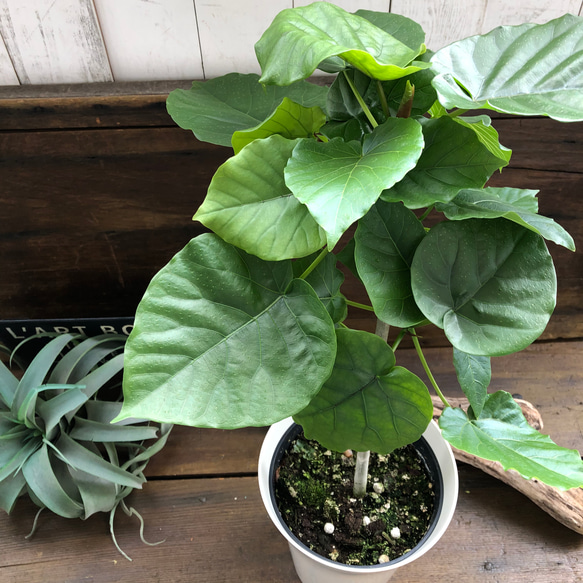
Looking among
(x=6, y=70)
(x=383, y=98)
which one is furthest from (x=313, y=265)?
(x=6, y=70)

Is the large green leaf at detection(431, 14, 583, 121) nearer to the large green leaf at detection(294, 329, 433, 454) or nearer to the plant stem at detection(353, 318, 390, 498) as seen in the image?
the large green leaf at detection(294, 329, 433, 454)

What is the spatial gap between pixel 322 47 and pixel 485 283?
0.26 meters

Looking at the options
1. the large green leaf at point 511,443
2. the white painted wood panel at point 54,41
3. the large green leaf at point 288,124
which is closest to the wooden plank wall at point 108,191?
the white painted wood panel at point 54,41

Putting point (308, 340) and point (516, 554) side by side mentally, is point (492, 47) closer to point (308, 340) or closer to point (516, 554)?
point (308, 340)

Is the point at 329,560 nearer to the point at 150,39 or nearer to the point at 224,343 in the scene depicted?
the point at 224,343

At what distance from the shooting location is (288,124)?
0.50m

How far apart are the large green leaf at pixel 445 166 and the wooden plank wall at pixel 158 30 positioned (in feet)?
1.33

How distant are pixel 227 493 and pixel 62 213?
1.91ft

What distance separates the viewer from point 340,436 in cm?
58

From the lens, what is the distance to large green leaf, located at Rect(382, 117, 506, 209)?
1.43 feet

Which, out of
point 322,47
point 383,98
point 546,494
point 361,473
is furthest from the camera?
point 546,494

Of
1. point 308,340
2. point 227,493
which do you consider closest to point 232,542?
point 227,493

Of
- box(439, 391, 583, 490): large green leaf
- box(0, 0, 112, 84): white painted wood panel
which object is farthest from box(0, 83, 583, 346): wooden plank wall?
box(439, 391, 583, 490): large green leaf

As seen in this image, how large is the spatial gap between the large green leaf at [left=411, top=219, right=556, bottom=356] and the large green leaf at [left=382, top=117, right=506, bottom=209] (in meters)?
0.04
